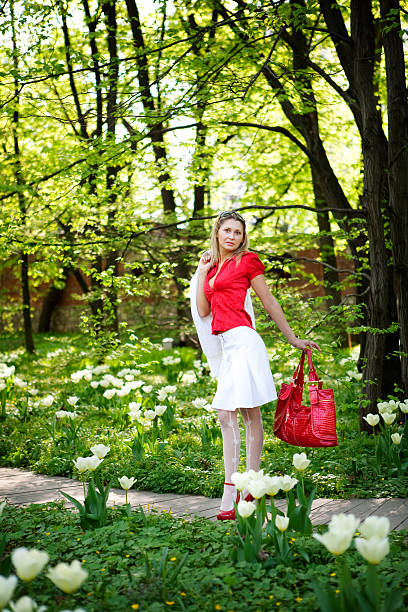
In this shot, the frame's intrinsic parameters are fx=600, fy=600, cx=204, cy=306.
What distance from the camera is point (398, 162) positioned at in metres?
5.75

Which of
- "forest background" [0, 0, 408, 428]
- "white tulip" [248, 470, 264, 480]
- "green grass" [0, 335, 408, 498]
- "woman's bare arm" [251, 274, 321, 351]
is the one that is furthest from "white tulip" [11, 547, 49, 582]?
"forest background" [0, 0, 408, 428]

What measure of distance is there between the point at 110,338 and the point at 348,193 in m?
7.89

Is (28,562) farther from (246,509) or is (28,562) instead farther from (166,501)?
(166,501)

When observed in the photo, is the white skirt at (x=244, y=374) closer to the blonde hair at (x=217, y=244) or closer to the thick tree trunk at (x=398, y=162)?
the blonde hair at (x=217, y=244)

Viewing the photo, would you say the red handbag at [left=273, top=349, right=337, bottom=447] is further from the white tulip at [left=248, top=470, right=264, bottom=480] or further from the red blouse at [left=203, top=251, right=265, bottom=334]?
the white tulip at [left=248, top=470, right=264, bottom=480]

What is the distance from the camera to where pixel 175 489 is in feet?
16.0

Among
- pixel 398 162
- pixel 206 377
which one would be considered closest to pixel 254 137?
pixel 398 162

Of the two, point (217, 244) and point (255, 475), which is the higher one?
point (217, 244)

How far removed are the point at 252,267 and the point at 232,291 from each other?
215 millimetres

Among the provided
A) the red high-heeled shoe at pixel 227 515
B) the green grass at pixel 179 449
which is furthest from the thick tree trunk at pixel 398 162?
the red high-heeled shoe at pixel 227 515

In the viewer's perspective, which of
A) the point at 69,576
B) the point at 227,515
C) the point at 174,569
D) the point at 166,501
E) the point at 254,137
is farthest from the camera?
the point at 254,137

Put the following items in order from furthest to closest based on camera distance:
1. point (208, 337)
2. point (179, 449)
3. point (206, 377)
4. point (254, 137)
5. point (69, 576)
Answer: point (206, 377)
point (254, 137)
point (179, 449)
point (208, 337)
point (69, 576)

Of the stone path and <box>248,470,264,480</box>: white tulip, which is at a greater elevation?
<box>248,470,264,480</box>: white tulip

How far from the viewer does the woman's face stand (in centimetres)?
405
